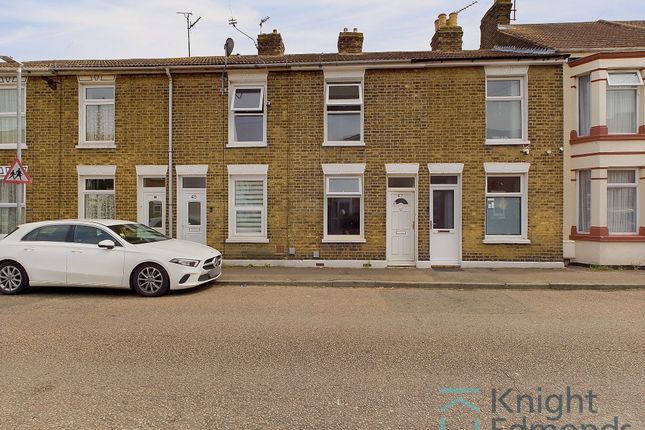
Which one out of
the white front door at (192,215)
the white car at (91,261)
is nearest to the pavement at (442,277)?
the white car at (91,261)

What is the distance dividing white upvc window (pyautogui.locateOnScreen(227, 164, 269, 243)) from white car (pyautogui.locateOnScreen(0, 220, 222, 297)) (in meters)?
3.39

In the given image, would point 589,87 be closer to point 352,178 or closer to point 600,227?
point 600,227

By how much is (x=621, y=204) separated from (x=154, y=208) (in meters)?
12.8

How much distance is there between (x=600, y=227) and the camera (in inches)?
436

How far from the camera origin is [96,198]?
39.5ft

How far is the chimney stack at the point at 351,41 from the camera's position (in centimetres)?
1362

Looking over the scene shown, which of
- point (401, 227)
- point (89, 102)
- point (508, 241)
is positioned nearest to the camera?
point (508, 241)

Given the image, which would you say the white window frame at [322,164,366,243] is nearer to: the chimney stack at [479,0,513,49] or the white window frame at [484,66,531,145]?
the white window frame at [484,66,531,145]

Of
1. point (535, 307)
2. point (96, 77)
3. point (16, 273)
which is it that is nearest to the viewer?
point (535, 307)

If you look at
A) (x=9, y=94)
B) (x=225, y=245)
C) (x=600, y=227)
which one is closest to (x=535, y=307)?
(x=600, y=227)

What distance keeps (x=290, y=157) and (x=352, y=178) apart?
1800 millimetres

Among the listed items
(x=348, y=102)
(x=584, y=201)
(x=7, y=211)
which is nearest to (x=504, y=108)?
(x=584, y=201)

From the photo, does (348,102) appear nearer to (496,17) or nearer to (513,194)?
(513,194)

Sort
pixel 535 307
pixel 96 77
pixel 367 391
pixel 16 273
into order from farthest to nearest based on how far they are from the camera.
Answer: pixel 96 77, pixel 16 273, pixel 535 307, pixel 367 391
